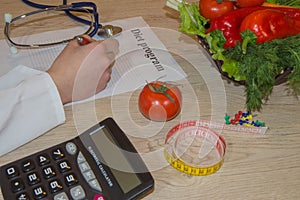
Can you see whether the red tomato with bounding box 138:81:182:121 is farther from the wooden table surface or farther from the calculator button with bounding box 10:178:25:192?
the calculator button with bounding box 10:178:25:192

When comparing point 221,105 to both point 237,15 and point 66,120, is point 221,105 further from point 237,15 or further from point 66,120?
point 66,120

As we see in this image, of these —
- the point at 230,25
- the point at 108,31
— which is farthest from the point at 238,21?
the point at 108,31

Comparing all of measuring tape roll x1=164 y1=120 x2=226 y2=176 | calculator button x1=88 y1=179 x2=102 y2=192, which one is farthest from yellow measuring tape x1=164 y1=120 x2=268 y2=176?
calculator button x1=88 y1=179 x2=102 y2=192

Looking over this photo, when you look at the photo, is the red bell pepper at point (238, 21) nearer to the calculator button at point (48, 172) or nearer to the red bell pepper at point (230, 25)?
the red bell pepper at point (230, 25)

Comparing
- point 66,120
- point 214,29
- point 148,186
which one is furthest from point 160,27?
point 148,186

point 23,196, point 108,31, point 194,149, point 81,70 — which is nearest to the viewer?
point 23,196

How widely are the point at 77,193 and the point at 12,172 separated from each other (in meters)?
0.10

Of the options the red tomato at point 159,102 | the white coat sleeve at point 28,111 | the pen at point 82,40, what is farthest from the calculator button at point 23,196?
the pen at point 82,40

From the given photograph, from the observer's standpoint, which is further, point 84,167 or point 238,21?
point 238,21

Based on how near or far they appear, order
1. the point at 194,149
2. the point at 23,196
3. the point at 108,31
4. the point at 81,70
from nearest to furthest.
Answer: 1. the point at 23,196
2. the point at 194,149
3. the point at 81,70
4. the point at 108,31

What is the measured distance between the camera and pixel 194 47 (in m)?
Answer: 0.85

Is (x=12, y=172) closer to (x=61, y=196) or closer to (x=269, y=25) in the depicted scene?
(x=61, y=196)

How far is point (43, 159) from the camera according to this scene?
0.58m

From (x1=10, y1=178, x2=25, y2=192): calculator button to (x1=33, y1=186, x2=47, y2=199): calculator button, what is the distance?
20 millimetres
